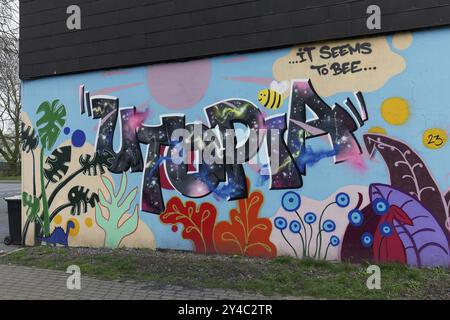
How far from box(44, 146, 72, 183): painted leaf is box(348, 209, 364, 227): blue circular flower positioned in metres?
4.96

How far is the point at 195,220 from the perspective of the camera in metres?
7.10

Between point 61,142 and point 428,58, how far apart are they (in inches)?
242

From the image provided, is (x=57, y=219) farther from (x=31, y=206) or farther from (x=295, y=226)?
(x=295, y=226)

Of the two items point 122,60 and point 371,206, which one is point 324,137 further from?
point 122,60

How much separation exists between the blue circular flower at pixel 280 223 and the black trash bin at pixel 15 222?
16.2 ft

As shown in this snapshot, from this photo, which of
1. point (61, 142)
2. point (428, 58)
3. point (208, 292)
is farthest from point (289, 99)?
point (61, 142)

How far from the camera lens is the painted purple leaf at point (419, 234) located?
5.75 meters

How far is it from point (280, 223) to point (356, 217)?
1100mm

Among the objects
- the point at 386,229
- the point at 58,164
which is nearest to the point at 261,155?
the point at 386,229

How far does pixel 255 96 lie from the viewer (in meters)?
6.69

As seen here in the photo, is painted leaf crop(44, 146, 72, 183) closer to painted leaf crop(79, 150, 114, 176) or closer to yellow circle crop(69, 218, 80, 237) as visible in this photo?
painted leaf crop(79, 150, 114, 176)

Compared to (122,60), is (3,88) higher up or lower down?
higher up

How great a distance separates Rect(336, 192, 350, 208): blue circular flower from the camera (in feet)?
20.3

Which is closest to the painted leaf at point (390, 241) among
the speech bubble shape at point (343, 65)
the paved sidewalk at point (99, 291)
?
the speech bubble shape at point (343, 65)
